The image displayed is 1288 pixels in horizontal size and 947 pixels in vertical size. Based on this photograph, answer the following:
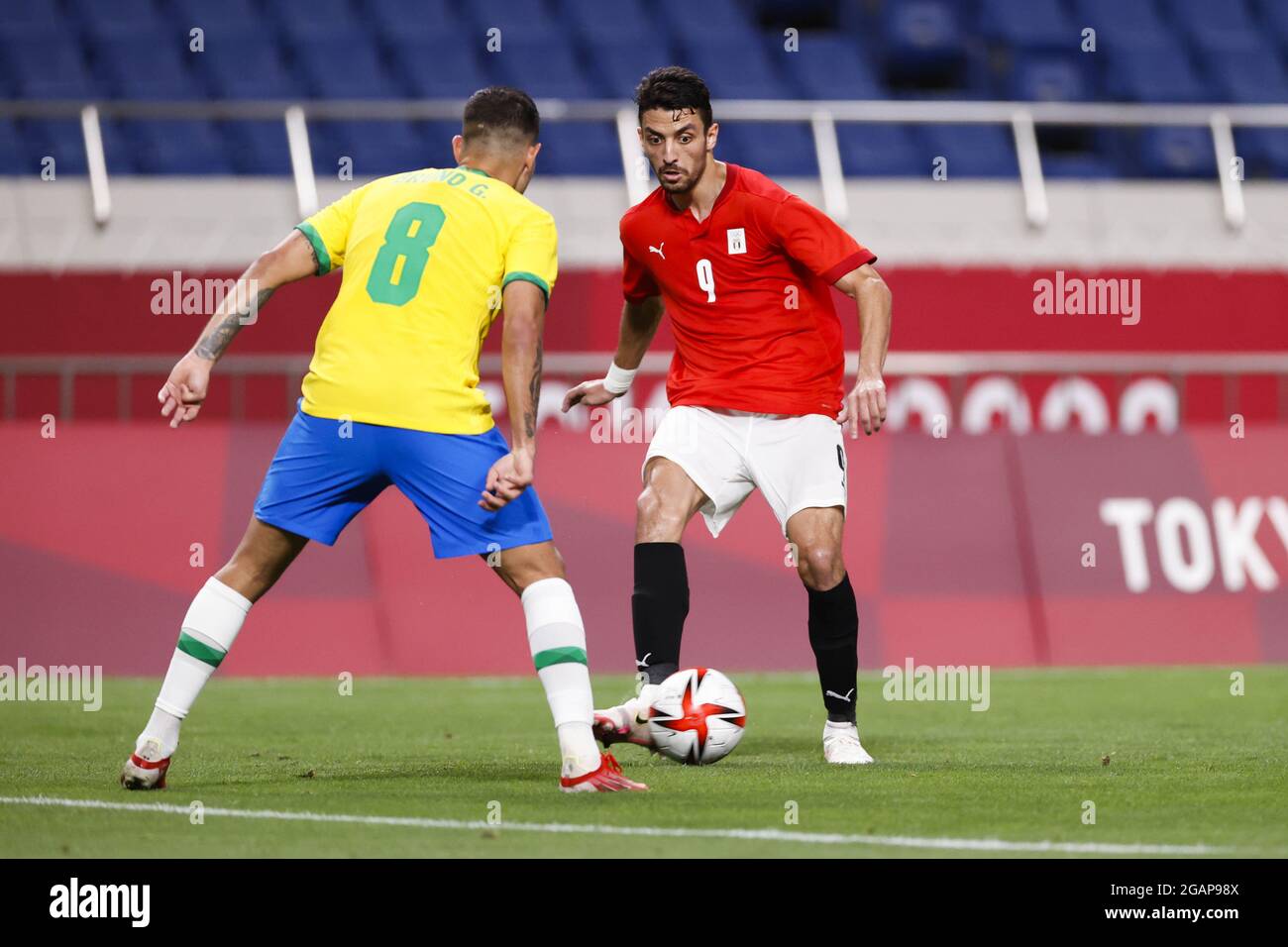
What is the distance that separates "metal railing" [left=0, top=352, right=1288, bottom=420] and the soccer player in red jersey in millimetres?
4529

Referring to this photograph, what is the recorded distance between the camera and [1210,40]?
18875 millimetres

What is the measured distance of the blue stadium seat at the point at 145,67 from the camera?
16875 mm

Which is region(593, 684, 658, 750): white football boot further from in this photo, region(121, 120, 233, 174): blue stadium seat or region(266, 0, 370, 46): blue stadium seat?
region(266, 0, 370, 46): blue stadium seat

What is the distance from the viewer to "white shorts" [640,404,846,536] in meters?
7.49

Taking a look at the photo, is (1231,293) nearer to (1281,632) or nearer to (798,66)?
(1281,632)

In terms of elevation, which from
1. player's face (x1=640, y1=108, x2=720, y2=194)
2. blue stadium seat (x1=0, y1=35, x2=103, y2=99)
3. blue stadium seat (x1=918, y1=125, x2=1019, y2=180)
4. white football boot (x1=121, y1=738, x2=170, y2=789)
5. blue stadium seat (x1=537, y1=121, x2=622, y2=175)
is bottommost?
white football boot (x1=121, y1=738, x2=170, y2=789)

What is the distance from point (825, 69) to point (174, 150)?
603 cm

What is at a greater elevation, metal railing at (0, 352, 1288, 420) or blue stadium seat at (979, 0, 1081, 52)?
blue stadium seat at (979, 0, 1081, 52)

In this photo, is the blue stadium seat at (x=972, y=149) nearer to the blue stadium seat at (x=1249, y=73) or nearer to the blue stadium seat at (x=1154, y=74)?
the blue stadium seat at (x=1154, y=74)

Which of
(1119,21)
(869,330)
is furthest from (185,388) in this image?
(1119,21)

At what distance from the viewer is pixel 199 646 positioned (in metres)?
6.35

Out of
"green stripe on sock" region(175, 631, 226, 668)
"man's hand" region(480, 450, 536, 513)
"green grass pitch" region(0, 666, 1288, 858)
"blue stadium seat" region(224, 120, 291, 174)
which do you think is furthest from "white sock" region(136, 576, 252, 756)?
"blue stadium seat" region(224, 120, 291, 174)

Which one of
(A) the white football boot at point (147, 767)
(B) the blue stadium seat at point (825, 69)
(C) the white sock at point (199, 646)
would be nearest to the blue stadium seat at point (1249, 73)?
(B) the blue stadium seat at point (825, 69)

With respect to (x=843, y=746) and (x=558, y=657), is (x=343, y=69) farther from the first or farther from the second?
(x=558, y=657)
